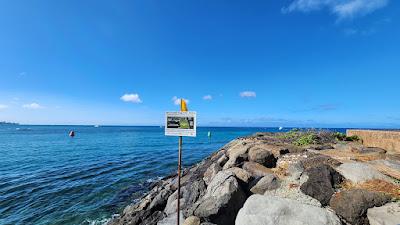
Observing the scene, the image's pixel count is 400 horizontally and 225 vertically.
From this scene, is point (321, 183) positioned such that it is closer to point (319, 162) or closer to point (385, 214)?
point (385, 214)

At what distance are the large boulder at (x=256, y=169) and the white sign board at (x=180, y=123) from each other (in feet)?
11.4

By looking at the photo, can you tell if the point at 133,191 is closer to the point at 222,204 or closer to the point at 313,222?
the point at 222,204

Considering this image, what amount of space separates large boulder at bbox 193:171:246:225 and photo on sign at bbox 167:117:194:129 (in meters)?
2.22

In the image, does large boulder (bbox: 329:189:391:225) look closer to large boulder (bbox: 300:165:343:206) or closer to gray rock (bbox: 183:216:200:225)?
large boulder (bbox: 300:165:343:206)

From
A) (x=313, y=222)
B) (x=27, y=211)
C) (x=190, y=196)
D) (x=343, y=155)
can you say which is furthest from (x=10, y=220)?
(x=343, y=155)

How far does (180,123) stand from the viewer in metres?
6.28

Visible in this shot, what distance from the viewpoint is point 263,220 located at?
17.0 feet

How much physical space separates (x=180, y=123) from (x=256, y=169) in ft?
13.4

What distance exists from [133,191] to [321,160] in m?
10.9

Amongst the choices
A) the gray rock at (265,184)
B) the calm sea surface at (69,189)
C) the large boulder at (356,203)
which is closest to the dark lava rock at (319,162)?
the gray rock at (265,184)

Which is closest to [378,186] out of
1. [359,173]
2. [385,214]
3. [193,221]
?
[359,173]

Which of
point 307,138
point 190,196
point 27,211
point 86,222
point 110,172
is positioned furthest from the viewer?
point 110,172

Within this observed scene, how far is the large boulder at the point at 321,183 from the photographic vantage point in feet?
19.8

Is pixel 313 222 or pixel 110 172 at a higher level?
pixel 313 222
